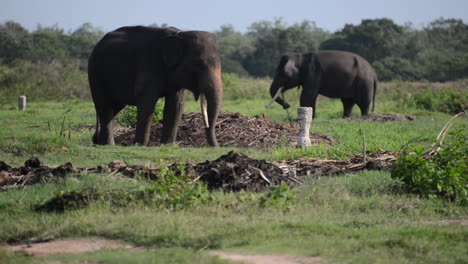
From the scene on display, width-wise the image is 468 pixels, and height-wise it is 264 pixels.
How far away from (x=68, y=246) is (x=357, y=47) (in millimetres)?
57954

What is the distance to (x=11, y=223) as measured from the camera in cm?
820

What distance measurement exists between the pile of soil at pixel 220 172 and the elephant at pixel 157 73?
439cm

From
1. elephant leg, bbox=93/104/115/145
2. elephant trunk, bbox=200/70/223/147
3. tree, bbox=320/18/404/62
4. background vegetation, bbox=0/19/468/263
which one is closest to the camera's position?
background vegetation, bbox=0/19/468/263

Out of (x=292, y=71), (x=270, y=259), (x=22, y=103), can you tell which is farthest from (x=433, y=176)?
(x=22, y=103)

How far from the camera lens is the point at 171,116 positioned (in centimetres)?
1551

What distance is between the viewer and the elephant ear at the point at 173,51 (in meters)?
15.0

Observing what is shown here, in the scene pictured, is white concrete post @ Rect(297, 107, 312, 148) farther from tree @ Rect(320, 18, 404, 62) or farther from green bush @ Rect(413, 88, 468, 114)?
tree @ Rect(320, 18, 404, 62)

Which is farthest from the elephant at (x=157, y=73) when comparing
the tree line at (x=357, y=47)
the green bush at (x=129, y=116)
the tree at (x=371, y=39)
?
the tree at (x=371, y=39)

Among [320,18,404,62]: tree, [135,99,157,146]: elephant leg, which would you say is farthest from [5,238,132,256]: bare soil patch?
[320,18,404,62]: tree

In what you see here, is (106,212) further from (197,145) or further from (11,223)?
(197,145)


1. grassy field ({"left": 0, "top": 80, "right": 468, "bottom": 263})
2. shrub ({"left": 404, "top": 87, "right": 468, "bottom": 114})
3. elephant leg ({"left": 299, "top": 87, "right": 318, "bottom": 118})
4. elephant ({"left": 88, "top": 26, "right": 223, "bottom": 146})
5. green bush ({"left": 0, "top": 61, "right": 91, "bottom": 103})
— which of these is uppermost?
elephant ({"left": 88, "top": 26, "right": 223, "bottom": 146})

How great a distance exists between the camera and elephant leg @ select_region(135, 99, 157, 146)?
15.1 meters

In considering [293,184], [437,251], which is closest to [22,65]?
[293,184]

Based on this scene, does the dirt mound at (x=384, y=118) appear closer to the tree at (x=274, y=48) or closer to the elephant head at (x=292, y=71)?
the elephant head at (x=292, y=71)
